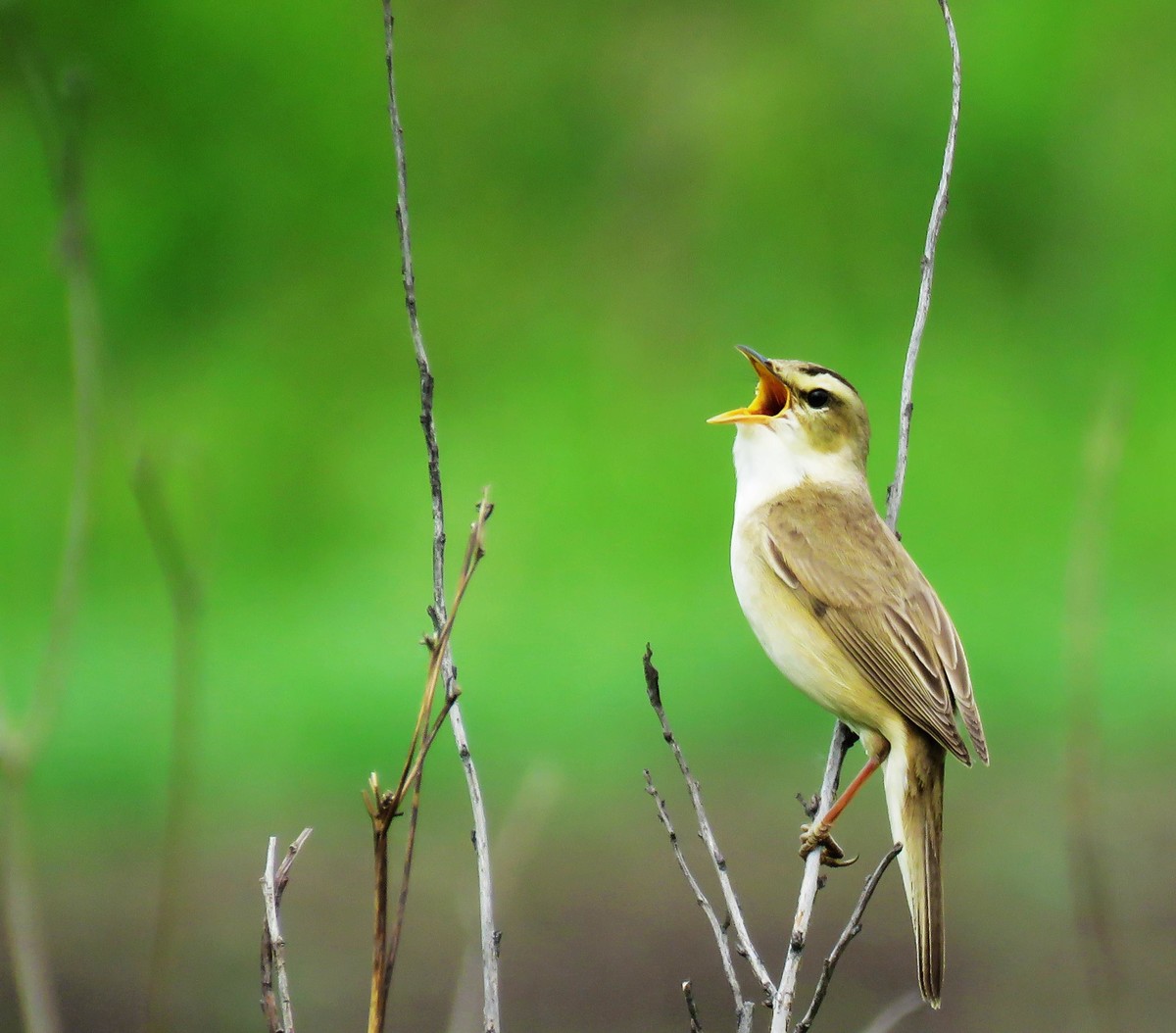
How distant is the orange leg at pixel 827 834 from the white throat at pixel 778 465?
29.3 inches

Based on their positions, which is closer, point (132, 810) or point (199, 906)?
point (199, 906)

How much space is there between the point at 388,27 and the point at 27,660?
20.3ft

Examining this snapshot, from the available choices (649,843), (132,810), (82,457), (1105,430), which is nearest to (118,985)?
(132,810)

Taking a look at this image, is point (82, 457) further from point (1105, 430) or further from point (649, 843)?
point (649, 843)

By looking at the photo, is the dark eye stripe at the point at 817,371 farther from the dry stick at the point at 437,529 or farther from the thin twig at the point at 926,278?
the dry stick at the point at 437,529

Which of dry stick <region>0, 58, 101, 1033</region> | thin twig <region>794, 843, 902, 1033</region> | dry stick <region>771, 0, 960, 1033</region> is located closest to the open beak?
dry stick <region>771, 0, 960, 1033</region>

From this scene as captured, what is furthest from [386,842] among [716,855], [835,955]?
[716,855]

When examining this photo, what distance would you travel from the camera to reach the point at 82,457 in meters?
2.29

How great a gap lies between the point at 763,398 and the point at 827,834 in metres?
1.22

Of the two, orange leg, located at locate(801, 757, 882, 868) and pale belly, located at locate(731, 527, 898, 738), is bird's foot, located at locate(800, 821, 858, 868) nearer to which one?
orange leg, located at locate(801, 757, 882, 868)

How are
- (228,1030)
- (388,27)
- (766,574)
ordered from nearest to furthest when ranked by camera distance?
(388,27) → (766,574) → (228,1030)

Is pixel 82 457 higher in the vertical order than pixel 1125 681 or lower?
higher

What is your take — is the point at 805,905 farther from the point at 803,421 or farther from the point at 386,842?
the point at 803,421

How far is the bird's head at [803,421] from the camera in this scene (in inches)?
144
